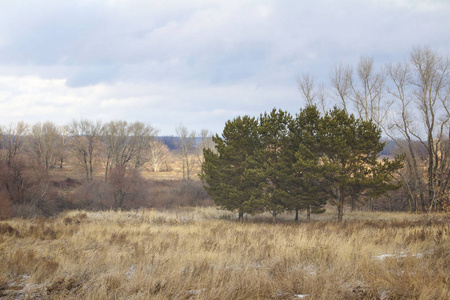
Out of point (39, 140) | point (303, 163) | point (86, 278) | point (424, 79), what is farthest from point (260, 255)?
point (39, 140)

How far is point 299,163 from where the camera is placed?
14406mm

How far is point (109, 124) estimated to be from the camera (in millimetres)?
48219

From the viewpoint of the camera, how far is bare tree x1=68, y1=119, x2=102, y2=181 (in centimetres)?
4650

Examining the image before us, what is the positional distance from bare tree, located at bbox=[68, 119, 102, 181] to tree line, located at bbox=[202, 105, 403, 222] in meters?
35.1

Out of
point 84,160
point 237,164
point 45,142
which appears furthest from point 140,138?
point 237,164

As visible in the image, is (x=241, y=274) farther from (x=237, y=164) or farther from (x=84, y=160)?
(x=84, y=160)

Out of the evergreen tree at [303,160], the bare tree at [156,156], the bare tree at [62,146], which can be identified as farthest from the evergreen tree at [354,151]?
the bare tree at [62,146]

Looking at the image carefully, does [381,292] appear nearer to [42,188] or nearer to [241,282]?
[241,282]

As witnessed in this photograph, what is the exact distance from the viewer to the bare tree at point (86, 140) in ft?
153

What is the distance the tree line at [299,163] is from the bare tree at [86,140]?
3506 cm

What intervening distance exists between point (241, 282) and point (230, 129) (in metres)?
14.5

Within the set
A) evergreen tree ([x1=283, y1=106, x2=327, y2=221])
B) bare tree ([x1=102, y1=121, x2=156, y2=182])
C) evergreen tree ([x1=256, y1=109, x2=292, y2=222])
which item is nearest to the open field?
evergreen tree ([x1=283, y1=106, x2=327, y2=221])

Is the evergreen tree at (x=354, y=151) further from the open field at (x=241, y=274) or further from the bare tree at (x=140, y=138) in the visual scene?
the bare tree at (x=140, y=138)

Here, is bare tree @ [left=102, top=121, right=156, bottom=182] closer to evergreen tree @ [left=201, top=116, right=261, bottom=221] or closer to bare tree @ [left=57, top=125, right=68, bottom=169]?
bare tree @ [left=57, top=125, right=68, bottom=169]
